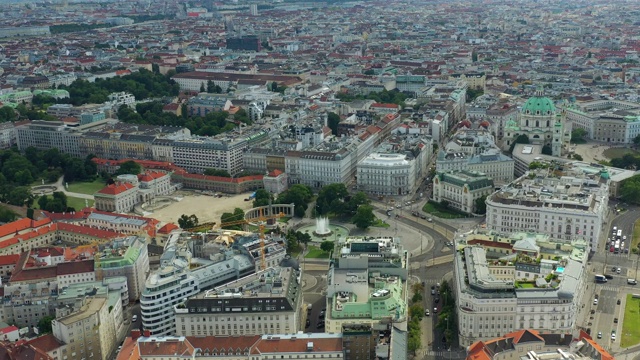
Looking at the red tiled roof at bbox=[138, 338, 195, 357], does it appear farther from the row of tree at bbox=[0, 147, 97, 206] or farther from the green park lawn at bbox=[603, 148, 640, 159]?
the green park lawn at bbox=[603, 148, 640, 159]

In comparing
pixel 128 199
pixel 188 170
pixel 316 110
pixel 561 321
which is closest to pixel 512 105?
pixel 316 110

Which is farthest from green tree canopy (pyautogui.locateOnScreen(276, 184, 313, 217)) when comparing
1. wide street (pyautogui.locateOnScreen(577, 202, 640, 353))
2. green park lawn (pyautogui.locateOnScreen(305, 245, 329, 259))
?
wide street (pyautogui.locateOnScreen(577, 202, 640, 353))

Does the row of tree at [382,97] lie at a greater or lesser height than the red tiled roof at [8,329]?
greater

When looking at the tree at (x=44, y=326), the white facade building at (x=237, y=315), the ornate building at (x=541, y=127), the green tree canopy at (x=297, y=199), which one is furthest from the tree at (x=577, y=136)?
the tree at (x=44, y=326)

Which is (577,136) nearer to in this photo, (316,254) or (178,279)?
(316,254)

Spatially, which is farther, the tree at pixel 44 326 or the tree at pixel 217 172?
the tree at pixel 217 172

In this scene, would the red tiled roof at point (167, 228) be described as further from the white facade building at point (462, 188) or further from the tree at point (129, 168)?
the white facade building at point (462, 188)

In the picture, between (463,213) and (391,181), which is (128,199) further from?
(463,213)
